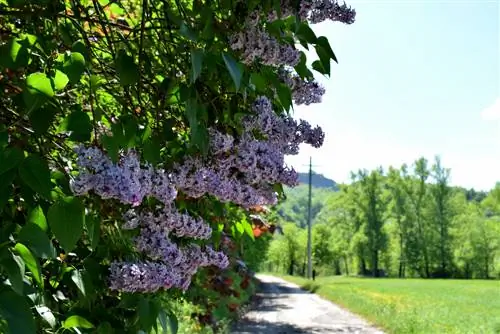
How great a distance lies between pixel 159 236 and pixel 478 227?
258ft

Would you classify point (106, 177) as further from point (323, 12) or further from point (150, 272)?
point (323, 12)

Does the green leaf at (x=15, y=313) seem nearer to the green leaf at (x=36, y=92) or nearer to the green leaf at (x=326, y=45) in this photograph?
the green leaf at (x=36, y=92)

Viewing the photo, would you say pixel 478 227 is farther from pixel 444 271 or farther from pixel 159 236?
pixel 159 236

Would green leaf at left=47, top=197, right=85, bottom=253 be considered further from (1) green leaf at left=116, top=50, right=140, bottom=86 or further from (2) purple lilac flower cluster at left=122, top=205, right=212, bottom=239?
(2) purple lilac flower cluster at left=122, top=205, right=212, bottom=239

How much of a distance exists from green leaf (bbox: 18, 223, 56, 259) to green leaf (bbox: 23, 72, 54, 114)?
9.7 inches

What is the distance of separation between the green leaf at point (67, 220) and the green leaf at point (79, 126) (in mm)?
144

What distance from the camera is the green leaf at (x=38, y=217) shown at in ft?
4.07

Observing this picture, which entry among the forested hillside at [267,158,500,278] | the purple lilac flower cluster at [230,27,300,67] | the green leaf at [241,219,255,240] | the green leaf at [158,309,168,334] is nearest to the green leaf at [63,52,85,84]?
the purple lilac flower cluster at [230,27,300,67]

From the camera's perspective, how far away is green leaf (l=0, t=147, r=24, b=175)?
3.34 ft

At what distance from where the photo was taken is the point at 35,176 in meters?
1.06

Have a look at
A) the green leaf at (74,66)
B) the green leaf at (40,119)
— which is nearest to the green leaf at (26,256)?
the green leaf at (40,119)

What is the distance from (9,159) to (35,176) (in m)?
0.06

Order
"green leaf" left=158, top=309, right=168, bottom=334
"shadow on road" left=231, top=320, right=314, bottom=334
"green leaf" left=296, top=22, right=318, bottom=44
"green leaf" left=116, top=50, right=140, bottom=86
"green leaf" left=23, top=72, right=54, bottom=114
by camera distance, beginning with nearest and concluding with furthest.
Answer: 1. "green leaf" left=23, top=72, right=54, bottom=114
2. "green leaf" left=116, top=50, right=140, bottom=86
3. "green leaf" left=296, top=22, right=318, bottom=44
4. "green leaf" left=158, top=309, right=168, bottom=334
5. "shadow on road" left=231, top=320, right=314, bottom=334

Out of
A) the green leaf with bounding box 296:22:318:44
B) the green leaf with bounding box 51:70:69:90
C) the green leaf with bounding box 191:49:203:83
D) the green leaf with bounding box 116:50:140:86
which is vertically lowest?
the green leaf with bounding box 51:70:69:90
